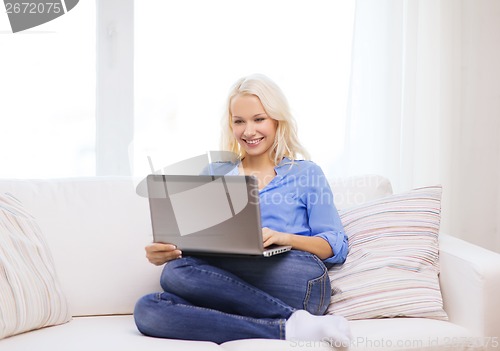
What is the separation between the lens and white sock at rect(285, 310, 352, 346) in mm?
1908

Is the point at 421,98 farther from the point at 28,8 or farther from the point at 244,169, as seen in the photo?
the point at 28,8

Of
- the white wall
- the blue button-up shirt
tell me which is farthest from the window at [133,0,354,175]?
the blue button-up shirt

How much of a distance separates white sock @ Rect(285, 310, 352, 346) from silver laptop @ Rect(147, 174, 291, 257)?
0.65 feet

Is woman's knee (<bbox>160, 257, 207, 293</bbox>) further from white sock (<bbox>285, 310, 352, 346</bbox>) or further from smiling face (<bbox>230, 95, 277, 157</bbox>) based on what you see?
smiling face (<bbox>230, 95, 277, 157</bbox>)

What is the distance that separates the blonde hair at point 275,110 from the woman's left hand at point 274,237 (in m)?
0.38

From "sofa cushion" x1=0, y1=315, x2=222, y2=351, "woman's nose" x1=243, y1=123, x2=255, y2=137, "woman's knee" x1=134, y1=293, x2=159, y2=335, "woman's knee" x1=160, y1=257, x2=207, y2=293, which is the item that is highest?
"woman's nose" x1=243, y1=123, x2=255, y2=137

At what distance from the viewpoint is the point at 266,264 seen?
2.13m

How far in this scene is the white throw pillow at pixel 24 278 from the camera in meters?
1.94

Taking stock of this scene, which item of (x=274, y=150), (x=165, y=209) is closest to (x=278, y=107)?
(x=274, y=150)

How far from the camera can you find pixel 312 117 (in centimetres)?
333

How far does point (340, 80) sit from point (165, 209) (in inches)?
61.4

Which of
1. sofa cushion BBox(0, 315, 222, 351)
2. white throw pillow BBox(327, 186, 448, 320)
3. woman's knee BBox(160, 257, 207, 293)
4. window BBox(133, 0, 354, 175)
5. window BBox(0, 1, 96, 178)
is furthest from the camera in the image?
window BBox(133, 0, 354, 175)

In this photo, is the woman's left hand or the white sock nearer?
the white sock

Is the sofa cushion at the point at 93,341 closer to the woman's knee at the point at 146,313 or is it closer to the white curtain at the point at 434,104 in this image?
the woman's knee at the point at 146,313
